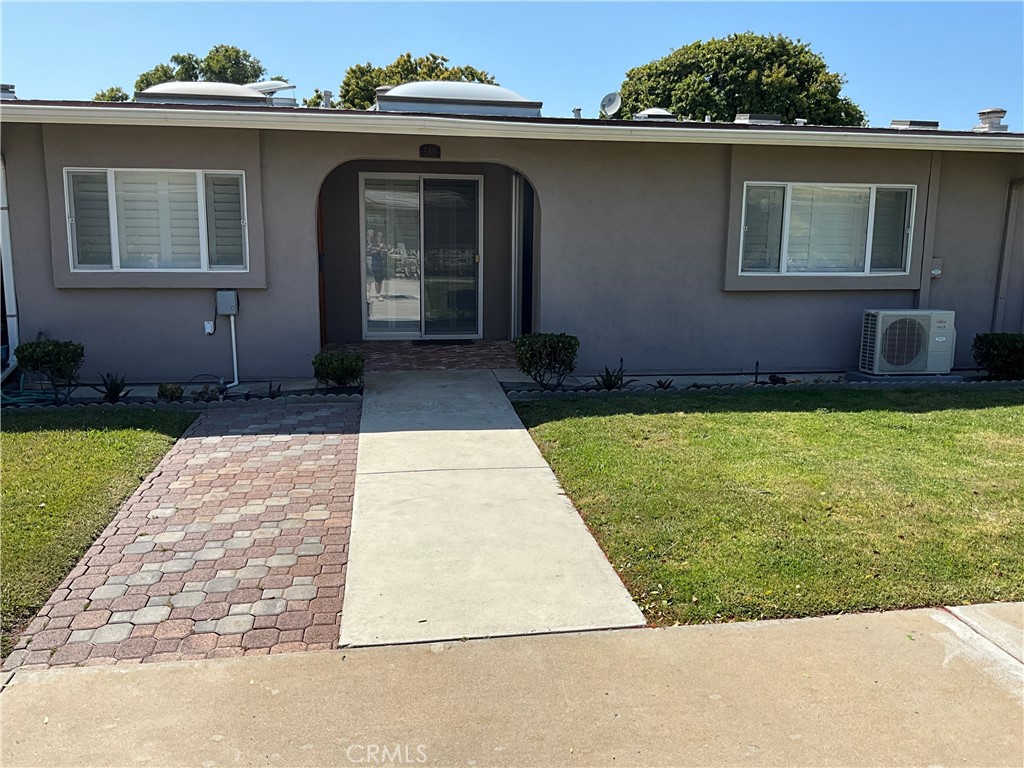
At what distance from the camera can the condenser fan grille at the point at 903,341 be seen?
994cm

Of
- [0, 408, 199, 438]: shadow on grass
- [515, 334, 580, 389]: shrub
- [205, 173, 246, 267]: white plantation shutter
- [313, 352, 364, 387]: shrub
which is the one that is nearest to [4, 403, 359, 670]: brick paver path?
[0, 408, 199, 438]: shadow on grass

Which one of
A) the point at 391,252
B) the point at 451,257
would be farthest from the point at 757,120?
the point at 391,252

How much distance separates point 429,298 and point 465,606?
8.76 m

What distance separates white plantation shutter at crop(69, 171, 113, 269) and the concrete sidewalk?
22.1 feet

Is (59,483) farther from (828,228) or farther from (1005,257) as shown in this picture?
(1005,257)

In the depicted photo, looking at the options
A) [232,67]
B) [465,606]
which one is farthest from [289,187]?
[232,67]

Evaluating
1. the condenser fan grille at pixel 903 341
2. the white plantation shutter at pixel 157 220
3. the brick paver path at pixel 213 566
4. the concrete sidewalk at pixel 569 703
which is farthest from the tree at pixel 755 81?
the concrete sidewalk at pixel 569 703

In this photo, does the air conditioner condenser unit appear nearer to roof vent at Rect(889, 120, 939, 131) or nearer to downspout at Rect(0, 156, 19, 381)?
roof vent at Rect(889, 120, 939, 131)

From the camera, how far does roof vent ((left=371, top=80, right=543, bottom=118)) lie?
1097 centimetres

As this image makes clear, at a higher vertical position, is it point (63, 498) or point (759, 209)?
point (759, 209)

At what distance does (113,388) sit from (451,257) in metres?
5.54

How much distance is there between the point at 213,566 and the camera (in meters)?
4.57

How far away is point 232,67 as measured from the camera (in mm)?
45469

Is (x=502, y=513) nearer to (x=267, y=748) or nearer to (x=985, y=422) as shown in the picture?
(x=267, y=748)
